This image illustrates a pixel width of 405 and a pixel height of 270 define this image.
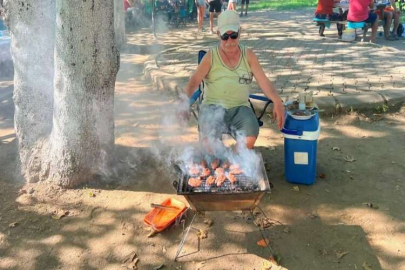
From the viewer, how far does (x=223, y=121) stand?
12.6ft

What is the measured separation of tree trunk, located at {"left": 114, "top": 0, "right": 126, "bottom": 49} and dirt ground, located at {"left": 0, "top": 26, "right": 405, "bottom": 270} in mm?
6572

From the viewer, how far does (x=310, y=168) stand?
3799 millimetres

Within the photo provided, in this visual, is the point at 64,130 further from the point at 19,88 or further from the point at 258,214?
the point at 258,214

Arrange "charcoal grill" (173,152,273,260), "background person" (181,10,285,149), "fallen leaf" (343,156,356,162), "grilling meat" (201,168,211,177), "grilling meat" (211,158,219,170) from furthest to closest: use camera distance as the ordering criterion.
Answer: "fallen leaf" (343,156,356,162), "background person" (181,10,285,149), "grilling meat" (211,158,219,170), "grilling meat" (201,168,211,177), "charcoal grill" (173,152,273,260)

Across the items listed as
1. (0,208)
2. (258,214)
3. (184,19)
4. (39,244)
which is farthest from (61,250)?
(184,19)

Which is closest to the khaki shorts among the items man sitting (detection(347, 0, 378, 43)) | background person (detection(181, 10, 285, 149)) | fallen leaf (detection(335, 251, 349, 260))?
background person (detection(181, 10, 285, 149))

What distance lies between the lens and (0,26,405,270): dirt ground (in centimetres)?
298

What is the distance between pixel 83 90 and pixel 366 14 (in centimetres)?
811

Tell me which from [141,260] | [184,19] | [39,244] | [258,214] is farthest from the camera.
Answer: [184,19]

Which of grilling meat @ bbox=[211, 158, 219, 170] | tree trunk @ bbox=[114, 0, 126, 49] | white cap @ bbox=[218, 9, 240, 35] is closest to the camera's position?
grilling meat @ bbox=[211, 158, 219, 170]

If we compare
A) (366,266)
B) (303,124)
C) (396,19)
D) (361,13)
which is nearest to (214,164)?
(303,124)

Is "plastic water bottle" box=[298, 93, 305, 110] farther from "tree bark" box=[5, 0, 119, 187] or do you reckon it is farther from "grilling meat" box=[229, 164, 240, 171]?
"tree bark" box=[5, 0, 119, 187]

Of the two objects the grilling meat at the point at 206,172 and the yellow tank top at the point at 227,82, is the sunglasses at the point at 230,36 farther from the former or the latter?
the grilling meat at the point at 206,172

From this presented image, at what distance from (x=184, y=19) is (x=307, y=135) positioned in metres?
13.2
